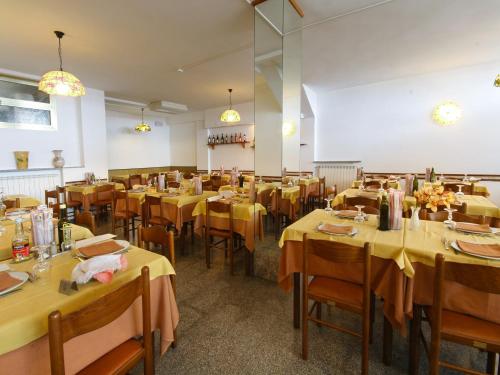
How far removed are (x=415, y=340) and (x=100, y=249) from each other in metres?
1.90

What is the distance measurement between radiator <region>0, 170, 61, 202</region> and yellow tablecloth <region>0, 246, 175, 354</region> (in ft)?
16.2

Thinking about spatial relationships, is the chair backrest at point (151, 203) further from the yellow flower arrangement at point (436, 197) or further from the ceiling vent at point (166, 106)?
the ceiling vent at point (166, 106)

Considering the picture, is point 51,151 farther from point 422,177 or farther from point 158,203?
point 422,177

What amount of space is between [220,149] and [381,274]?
7.26m

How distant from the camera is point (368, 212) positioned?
8.04ft

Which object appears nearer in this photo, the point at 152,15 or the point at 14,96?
the point at 152,15

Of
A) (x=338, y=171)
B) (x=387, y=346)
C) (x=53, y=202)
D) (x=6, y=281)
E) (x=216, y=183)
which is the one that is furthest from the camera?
(x=338, y=171)

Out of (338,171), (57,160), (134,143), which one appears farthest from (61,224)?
(134,143)

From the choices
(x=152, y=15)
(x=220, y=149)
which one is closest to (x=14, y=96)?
(x=152, y=15)

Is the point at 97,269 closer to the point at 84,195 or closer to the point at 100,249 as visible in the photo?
the point at 100,249

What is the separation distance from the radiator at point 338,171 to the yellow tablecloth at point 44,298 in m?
5.87

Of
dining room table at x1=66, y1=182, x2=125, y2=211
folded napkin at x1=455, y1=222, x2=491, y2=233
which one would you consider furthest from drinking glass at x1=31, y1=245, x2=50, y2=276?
dining room table at x1=66, y1=182, x2=125, y2=211

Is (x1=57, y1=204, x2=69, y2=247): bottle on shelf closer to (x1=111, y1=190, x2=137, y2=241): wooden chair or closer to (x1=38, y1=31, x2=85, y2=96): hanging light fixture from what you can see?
(x1=111, y1=190, x2=137, y2=241): wooden chair

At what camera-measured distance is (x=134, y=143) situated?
859 cm
